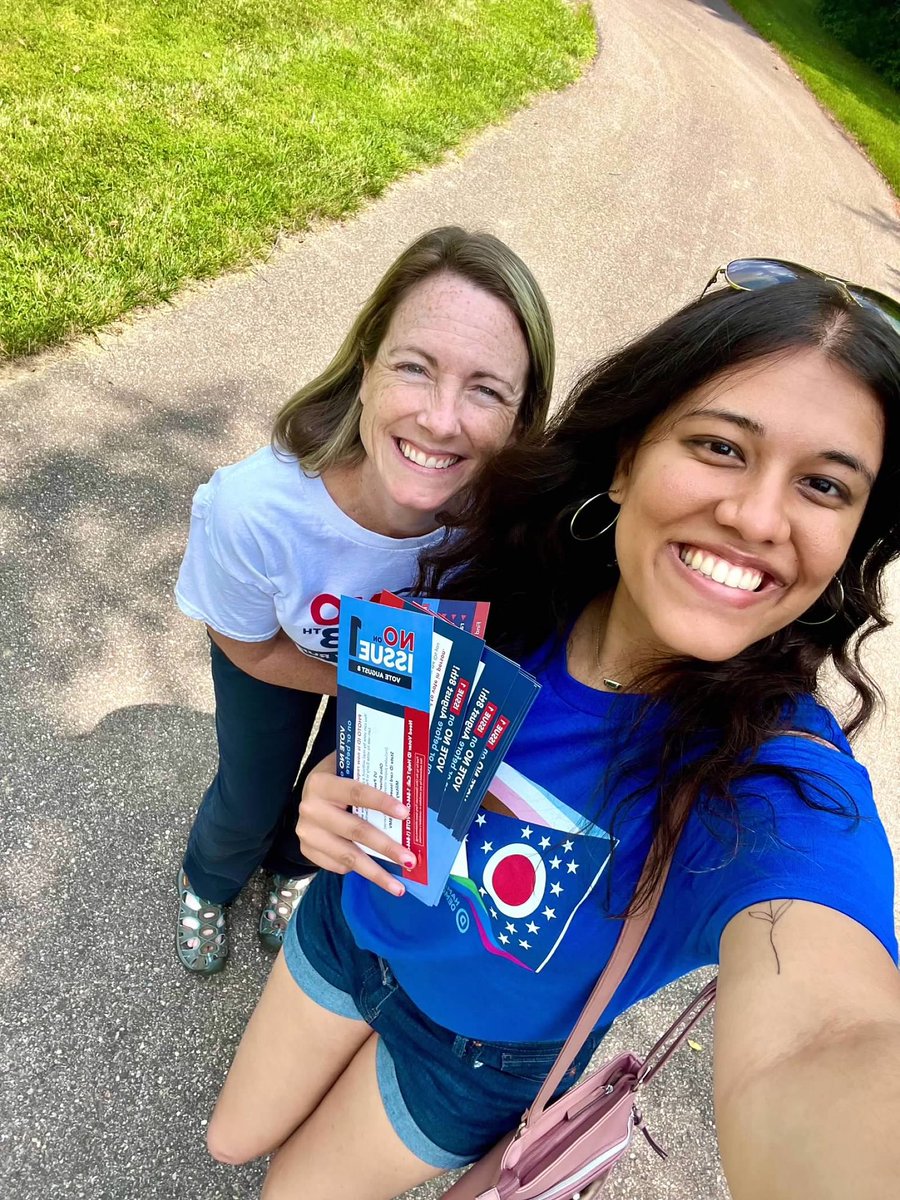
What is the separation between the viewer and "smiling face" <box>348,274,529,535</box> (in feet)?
5.82

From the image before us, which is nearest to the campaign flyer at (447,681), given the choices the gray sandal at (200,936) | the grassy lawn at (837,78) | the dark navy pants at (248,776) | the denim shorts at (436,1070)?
the denim shorts at (436,1070)

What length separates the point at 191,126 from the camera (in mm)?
5117

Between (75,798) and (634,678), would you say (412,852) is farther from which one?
(75,798)

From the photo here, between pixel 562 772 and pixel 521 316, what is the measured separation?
40.6 inches

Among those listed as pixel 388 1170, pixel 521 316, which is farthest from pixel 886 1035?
pixel 521 316

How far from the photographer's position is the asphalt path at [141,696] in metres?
2.04

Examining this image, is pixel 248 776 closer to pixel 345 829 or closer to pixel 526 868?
pixel 345 829

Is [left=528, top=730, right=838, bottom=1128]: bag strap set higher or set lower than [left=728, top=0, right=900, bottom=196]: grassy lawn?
lower

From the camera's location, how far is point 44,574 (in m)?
2.95

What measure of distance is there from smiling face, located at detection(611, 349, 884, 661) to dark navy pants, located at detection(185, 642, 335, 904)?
1094mm

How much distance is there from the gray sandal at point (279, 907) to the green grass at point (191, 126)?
2.50 meters

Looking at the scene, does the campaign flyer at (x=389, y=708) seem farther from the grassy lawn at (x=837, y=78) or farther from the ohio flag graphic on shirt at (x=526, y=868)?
the grassy lawn at (x=837, y=78)

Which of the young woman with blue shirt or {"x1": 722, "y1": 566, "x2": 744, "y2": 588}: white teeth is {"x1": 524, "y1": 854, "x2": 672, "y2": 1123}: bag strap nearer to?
the young woman with blue shirt

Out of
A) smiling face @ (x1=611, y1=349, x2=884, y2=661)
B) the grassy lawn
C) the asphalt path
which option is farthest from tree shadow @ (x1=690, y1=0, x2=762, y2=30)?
smiling face @ (x1=611, y1=349, x2=884, y2=661)
